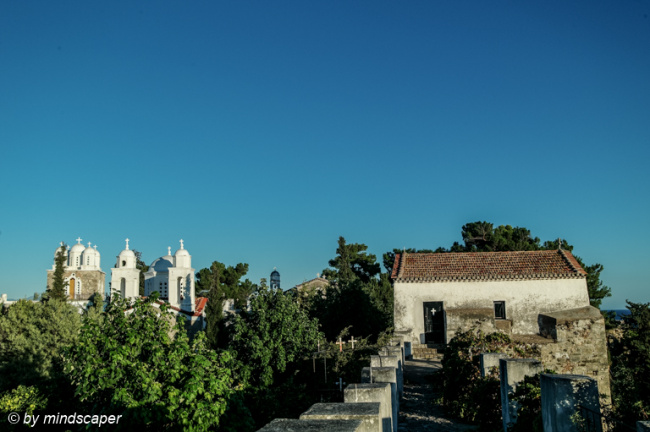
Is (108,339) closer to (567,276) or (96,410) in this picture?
(96,410)

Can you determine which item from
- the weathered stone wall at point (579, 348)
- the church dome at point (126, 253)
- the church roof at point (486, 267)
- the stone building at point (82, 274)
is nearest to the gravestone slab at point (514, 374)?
the weathered stone wall at point (579, 348)

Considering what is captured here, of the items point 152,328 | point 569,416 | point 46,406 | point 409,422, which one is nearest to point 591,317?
point 409,422

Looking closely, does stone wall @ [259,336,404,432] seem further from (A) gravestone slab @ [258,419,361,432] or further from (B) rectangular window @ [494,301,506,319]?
(B) rectangular window @ [494,301,506,319]

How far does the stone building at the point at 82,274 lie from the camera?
169ft

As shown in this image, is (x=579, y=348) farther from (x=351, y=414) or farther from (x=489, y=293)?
(x=351, y=414)

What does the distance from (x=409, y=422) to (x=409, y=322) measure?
558 inches

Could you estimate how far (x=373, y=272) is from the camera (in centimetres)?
5069

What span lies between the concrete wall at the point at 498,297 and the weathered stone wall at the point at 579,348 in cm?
674

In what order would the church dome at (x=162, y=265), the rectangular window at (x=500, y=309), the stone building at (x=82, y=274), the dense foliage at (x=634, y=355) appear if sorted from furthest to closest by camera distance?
the stone building at (x=82, y=274)
the church dome at (x=162, y=265)
the rectangular window at (x=500, y=309)
the dense foliage at (x=634, y=355)

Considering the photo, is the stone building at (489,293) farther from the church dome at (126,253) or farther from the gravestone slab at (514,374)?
the church dome at (126,253)

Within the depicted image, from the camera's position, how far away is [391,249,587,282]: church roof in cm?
2411

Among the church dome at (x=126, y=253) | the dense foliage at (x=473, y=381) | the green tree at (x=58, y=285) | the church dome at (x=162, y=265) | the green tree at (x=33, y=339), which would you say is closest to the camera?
the dense foliage at (x=473, y=381)

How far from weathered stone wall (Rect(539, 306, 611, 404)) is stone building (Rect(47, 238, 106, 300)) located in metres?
46.1

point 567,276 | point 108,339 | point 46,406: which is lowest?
point 46,406
